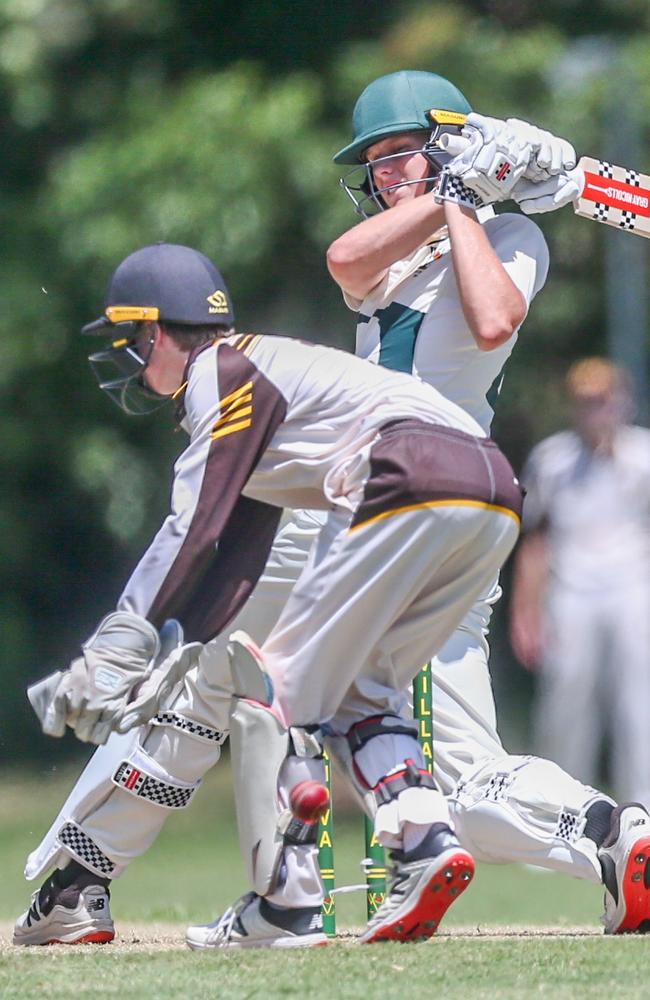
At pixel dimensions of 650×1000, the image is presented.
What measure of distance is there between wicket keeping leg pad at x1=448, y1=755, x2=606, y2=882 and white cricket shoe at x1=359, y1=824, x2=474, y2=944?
60cm

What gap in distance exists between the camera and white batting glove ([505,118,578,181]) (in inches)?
177

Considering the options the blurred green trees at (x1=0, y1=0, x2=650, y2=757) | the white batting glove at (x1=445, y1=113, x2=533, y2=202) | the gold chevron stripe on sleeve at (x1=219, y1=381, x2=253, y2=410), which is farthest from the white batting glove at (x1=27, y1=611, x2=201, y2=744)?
the blurred green trees at (x1=0, y1=0, x2=650, y2=757)

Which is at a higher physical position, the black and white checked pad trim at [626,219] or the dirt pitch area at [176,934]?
the black and white checked pad trim at [626,219]

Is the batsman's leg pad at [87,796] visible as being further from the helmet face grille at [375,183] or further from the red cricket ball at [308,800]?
the helmet face grille at [375,183]

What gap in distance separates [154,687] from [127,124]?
26.9 ft

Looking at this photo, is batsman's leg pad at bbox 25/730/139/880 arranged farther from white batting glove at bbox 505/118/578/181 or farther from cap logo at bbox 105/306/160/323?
white batting glove at bbox 505/118/578/181

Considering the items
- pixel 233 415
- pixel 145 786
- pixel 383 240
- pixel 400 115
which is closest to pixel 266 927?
pixel 145 786

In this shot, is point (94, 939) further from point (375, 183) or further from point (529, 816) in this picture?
point (375, 183)

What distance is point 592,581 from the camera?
8688 millimetres

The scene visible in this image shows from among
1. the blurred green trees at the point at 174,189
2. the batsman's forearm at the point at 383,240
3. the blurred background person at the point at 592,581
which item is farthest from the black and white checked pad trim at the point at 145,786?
the blurred green trees at the point at 174,189

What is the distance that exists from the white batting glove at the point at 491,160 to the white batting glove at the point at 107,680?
1.35m

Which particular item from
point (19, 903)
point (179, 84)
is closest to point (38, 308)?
point (179, 84)

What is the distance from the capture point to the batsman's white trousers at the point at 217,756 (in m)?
4.54

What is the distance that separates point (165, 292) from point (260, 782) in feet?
3.70
